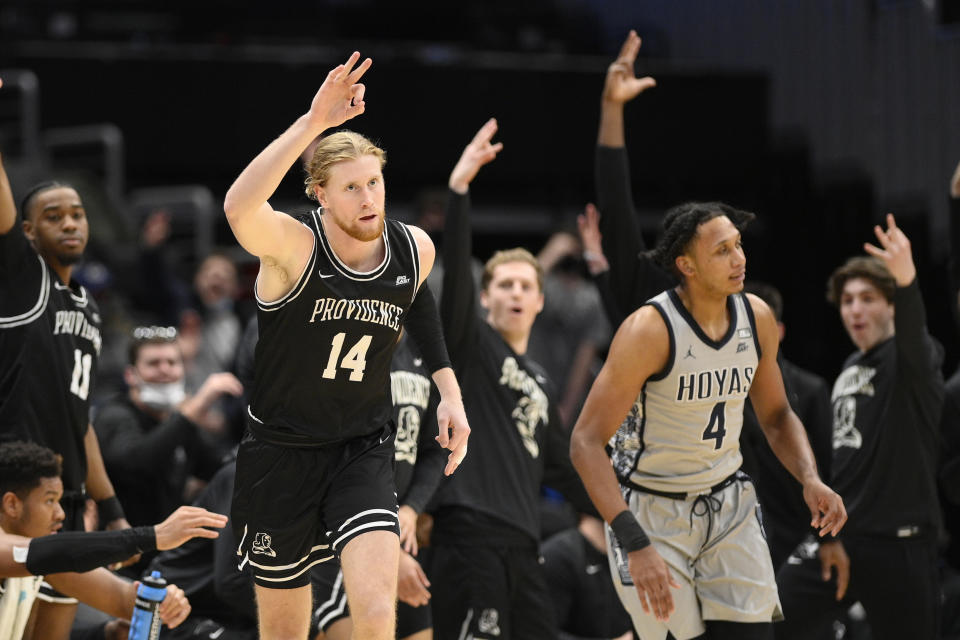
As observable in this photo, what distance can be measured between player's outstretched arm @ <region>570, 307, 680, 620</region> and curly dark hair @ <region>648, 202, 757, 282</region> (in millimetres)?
284

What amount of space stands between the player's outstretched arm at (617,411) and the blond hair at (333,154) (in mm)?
1171

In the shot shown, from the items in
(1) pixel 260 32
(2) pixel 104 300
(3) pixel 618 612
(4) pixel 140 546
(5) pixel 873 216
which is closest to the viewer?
(4) pixel 140 546

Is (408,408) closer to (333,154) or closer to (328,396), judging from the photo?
(328,396)

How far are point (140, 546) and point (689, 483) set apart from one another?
6.89 feet

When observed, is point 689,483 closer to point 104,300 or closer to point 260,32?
point 104,300

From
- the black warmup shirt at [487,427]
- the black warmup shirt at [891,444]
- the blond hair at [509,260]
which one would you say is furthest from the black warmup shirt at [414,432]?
the black warmup shirt at [891,444]

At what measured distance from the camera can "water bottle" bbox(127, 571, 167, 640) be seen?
510 cm

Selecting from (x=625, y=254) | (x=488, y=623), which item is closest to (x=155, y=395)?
(x=488, y=623)

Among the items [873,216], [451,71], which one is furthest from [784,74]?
[451,71]

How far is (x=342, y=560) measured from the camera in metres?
4.43

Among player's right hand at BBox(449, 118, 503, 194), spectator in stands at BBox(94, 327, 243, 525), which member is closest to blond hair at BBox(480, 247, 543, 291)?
player's right hand at BBox(449, 118, 503, 194)

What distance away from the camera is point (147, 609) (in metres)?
5.11

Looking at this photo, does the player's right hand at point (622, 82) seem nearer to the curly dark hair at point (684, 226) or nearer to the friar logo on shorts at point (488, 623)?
the curly dark hair at point (684, 226)

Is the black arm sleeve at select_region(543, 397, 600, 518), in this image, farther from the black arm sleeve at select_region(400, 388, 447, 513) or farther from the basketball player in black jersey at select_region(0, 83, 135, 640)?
the basketball player in black jersey at select_region(0, 83, 135, 640)
